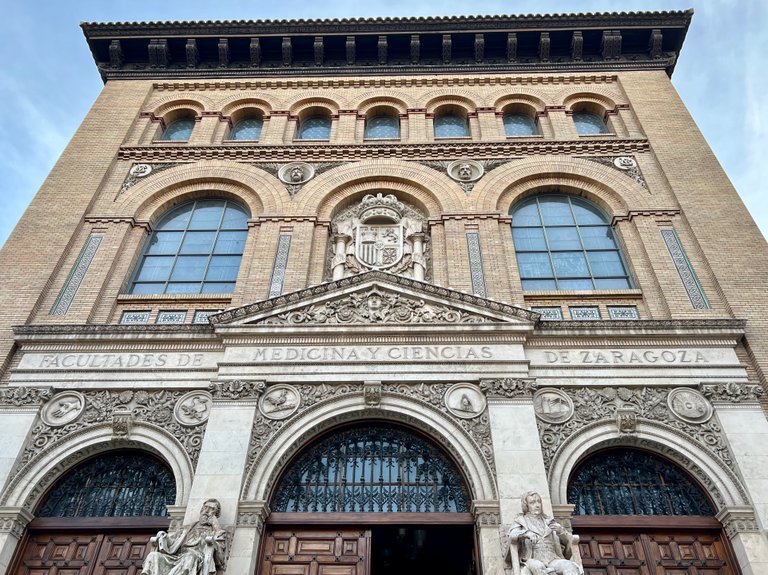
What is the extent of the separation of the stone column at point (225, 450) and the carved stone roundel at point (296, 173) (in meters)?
6.19

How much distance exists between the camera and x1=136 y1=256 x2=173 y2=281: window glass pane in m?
14.1

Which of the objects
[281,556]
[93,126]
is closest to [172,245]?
[93,126]

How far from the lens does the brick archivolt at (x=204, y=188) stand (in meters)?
A: 15.0

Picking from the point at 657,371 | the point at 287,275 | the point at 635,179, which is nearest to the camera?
the point at 657,371

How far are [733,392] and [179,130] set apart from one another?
1504cm

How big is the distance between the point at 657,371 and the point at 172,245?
10.7 metres

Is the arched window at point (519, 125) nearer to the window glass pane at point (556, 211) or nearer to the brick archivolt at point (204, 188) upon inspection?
the window glass pane at point (556, 211)

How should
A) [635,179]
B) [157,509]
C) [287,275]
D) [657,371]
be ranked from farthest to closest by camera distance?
[635,179]
[287,275]
[657,371]
[157,509]

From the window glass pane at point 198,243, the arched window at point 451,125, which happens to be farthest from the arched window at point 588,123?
the window glass pane at point 198,243

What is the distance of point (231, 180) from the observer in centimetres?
1560

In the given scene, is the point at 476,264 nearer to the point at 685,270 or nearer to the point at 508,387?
the point at 508,387

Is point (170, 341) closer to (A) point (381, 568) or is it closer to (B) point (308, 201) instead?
(B) point (308, 201)

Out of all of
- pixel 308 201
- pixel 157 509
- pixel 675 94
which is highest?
pixel 675 94

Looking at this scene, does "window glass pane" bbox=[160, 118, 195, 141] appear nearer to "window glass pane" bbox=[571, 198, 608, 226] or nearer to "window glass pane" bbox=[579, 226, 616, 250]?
"window glass pane" bbox=[571, 198, 608, 226]
